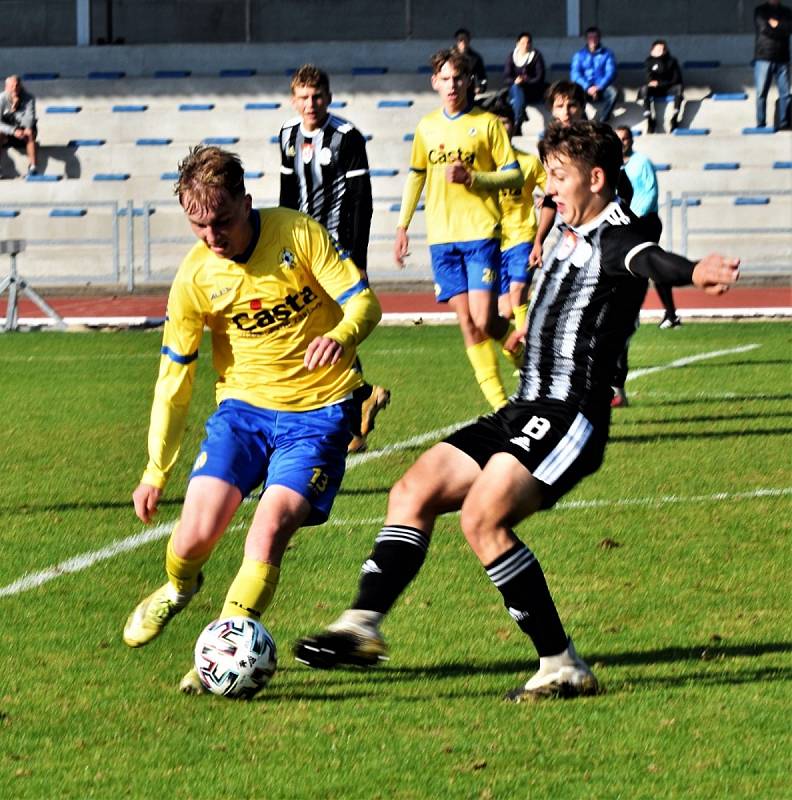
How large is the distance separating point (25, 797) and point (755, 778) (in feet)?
5.99

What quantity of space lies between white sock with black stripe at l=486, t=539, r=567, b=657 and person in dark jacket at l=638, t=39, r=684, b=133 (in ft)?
77.9

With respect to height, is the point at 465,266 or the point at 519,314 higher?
the point at 465,266

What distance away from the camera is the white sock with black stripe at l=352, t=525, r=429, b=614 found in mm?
5105

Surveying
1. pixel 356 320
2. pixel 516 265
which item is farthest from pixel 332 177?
pixel 356 320

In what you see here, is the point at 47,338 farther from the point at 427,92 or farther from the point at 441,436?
the point at 427,92

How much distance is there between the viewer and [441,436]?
10.6m

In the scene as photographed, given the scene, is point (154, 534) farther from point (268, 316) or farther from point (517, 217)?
point (517, 217)

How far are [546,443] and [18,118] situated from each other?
24.5 m

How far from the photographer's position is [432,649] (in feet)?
18.4

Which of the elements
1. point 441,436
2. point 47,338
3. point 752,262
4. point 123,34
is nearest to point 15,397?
point 441,436

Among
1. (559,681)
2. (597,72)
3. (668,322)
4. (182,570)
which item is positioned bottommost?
(668,322)

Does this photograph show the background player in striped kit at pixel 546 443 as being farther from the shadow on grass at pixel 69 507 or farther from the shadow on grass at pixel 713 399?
the shadow on grass at pixel 713 399

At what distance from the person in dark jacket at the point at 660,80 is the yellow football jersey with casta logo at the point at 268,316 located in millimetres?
22959

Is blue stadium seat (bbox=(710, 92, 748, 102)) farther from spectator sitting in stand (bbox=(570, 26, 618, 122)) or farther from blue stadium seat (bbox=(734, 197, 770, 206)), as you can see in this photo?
blue stadium seat (bbox=(734, 197, 770, 206))
